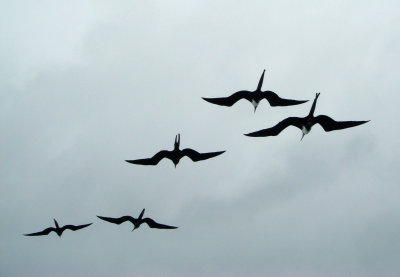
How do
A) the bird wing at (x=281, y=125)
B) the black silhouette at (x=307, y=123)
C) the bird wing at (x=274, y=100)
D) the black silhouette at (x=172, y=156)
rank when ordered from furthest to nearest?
the black silhouette at (x=172, y=156) < the bird wing at (x=274, y=100) < the black silhouette at (x=307, y=123) < the bird wing at (x=281, y=125)

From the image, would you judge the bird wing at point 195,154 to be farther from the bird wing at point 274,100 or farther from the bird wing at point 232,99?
the bird wing at point 274,100

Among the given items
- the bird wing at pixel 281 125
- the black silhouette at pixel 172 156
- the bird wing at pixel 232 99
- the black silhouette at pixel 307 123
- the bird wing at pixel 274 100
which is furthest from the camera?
the black silhouette at pixel 172 156

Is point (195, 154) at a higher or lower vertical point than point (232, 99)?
lower

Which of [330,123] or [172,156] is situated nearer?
[330,123]

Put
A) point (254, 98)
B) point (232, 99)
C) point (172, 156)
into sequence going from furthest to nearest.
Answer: point (172, 156) → point (254, 98) → point (232, 99)

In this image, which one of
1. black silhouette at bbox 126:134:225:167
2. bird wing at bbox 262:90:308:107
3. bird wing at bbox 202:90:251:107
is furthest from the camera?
black silhouette at bbox 126:134:225:167

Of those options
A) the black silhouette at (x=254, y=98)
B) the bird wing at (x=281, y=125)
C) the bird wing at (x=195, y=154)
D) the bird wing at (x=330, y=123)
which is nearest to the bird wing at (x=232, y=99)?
the black silhouette at (x=254, y=98)

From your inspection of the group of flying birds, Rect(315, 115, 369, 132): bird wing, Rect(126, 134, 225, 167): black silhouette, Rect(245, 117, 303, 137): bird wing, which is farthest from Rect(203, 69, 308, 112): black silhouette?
Rect(126, 134, 225, 167): black silhouette

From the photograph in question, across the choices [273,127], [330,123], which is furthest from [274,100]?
[330,123]

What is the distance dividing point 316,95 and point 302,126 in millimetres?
4686

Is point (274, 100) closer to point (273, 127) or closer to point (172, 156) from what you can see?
point (273, 127)

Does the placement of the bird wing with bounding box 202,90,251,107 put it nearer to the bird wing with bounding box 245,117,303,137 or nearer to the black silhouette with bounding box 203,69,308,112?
the black silhouette with bounding box 203,69,308,112

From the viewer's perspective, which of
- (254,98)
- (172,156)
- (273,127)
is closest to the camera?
(273,127)

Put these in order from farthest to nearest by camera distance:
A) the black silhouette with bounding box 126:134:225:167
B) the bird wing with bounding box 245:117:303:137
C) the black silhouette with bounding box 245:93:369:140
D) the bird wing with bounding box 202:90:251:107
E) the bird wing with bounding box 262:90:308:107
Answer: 1. the black silhouette with bounding box 126:134:225:167
2. the bird wing with bounding box 262:90:308:107
3. the bird wing with bounding box 202:90:251:107
4. the black silhouette with bounding box 245:93:369:140
5. the bird wing with bounding box 245:117:303:137
